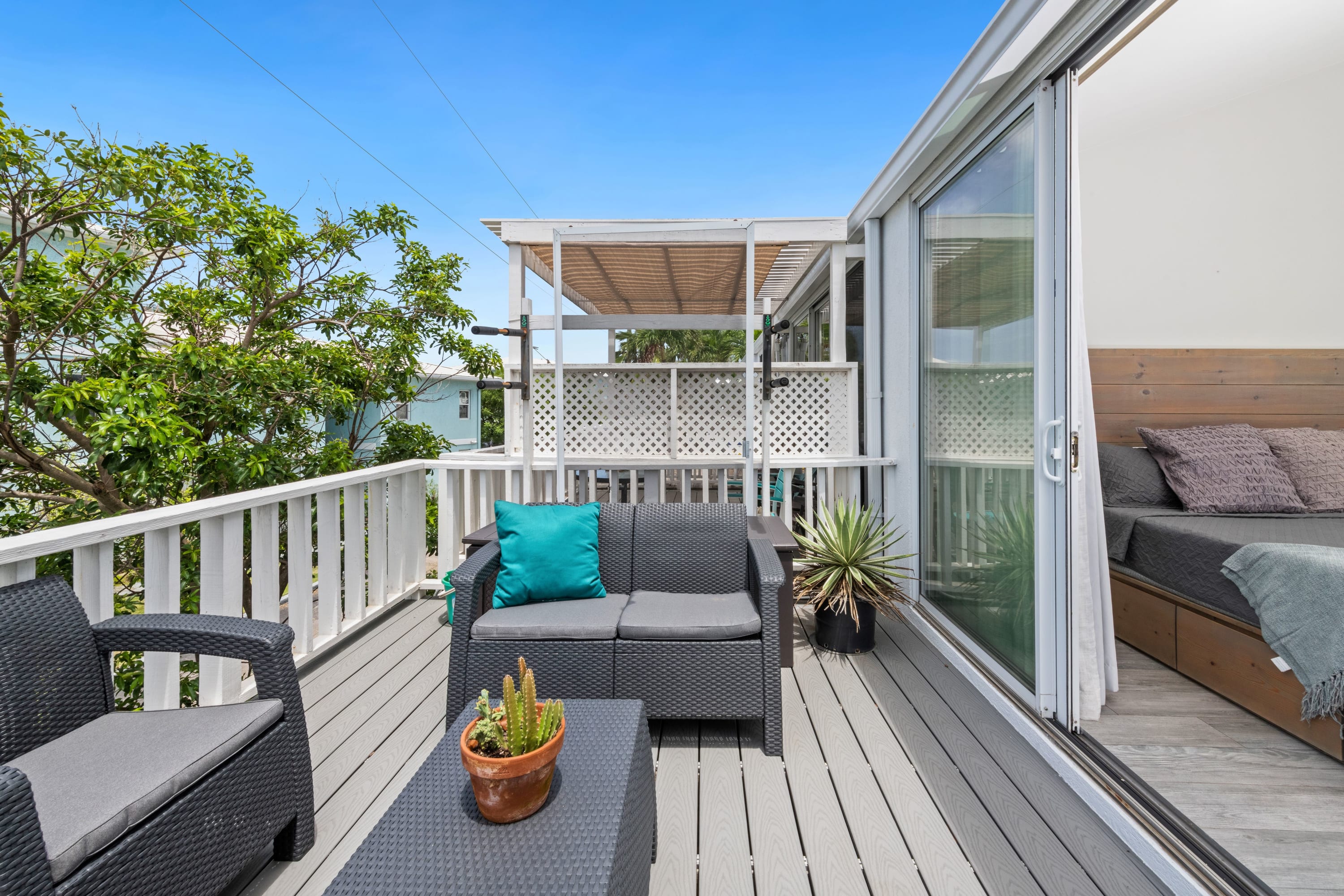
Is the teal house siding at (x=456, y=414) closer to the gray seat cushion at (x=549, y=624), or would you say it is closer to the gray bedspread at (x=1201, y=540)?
the gray seat cushion at (x=549, y=624)

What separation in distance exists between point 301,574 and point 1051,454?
319 cm

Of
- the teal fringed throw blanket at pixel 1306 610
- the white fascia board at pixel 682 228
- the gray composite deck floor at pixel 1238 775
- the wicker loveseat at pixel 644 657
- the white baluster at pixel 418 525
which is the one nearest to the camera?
the gray composite deck floor at pixel 1238 775

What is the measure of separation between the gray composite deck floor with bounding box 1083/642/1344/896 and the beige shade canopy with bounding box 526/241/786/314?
316cm

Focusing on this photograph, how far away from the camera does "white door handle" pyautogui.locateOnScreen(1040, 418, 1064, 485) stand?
80.3 inches

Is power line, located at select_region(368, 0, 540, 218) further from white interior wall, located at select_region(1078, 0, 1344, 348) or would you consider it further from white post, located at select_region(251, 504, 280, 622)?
white interior wall, located at select_region(1078, 0, 1344, 348)

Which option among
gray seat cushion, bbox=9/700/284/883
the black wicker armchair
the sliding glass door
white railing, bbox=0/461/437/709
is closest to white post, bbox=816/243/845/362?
the sliding glass door

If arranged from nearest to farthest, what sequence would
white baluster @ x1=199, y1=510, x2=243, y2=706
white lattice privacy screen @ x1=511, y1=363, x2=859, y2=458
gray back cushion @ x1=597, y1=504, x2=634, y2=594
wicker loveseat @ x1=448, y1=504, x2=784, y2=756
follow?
wicker loveseat @ x1=448, y1=504, x2=784, y2=756 < white baluster @ x1=199, y1=510, x2=243, y2=706 < gray back cushion @ x1=597, y1=504, x2=634, y2=594 < white lattice privacy screen @ x1=511, y1=363, x2=859, y2=458

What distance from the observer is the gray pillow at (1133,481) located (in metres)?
3.21

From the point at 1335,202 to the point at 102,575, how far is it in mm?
6052

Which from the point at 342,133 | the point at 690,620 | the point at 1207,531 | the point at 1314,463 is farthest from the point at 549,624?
the point at 342,133

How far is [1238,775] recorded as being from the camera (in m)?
1.89

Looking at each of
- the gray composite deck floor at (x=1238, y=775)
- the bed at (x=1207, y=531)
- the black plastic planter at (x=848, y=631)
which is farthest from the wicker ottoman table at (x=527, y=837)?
the bed at (x=1207, y=531)

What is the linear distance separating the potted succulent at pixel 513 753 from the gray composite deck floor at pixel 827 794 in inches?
22.9

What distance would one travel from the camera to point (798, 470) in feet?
20.2
